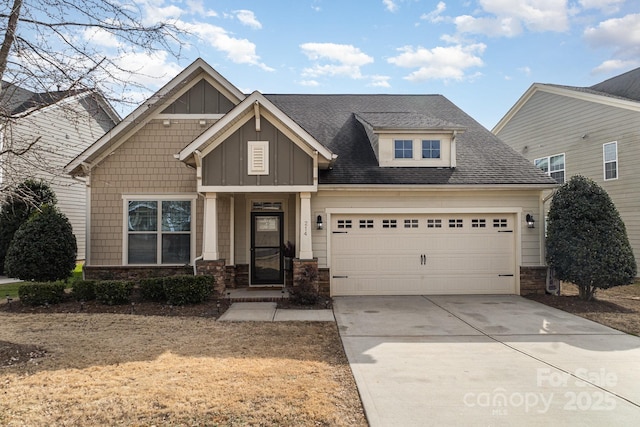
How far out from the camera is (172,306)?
30.0 feet

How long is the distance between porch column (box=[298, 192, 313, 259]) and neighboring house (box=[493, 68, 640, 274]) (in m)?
11.8

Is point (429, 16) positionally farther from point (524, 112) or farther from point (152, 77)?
point (524, 112)

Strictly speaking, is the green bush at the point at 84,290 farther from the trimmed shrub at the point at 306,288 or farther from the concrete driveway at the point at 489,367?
the concrete driveway at the point at 489,367

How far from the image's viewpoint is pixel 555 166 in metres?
Result: 17.2

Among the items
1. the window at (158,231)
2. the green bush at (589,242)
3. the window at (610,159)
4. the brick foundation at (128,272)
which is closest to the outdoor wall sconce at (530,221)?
the green bush at (589,242)

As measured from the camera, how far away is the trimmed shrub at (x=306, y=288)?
9352 mm

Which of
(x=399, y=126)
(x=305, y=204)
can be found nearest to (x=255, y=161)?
(x=305, y=204)

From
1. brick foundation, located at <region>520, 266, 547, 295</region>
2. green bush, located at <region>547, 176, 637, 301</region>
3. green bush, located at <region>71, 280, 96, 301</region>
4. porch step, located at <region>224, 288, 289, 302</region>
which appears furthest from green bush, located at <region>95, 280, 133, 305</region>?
green bush, located at <region>547, 176, 637, 301</region>

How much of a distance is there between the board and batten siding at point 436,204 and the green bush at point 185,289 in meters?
2.93

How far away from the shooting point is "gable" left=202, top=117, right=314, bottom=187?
9781 millimetres

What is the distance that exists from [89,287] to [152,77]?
5.82 m

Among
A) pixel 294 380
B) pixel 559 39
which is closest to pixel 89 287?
pixel 294 380

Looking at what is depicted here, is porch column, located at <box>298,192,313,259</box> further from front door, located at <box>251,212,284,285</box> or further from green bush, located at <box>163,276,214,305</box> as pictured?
green bush, located at <box>163,276,214,305</box>

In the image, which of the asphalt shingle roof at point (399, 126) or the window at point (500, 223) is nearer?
the asphalt shingle roof at point (399, 126)
